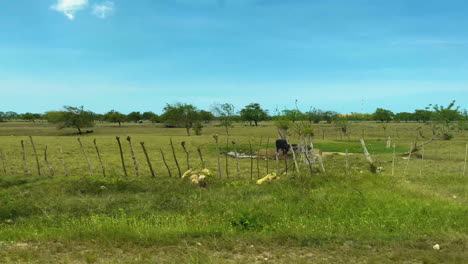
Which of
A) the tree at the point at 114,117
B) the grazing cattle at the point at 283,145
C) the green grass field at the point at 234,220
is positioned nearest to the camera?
the green grass field at the point at 234,220

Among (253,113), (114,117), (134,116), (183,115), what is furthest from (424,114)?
(134,116)

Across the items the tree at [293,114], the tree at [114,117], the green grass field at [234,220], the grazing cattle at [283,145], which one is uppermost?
the tree at [114,117]

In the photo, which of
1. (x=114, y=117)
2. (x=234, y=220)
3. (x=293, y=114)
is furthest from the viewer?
(x=114, y=117)

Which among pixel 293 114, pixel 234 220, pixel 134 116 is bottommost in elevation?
pixel 234 220

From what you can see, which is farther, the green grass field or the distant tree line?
the distant tree line

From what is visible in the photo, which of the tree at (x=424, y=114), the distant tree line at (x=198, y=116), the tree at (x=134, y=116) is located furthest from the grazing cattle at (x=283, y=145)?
the tree at (x=134, y=116)

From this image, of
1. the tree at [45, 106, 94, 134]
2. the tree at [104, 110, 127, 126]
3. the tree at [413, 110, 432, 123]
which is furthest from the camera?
the tree at [104, 110, 127, 126]

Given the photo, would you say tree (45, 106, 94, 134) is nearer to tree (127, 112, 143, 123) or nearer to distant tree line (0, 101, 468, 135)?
distant tree line (0, 101, 468, 135)

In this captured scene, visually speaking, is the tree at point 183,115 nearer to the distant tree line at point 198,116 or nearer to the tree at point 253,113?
the distant tree line at point 198,116

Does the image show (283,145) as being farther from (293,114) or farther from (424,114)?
(424,114)

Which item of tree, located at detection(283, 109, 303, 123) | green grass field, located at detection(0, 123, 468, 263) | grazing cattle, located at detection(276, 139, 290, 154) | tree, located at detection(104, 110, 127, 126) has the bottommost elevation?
green grass field, located at detection(0, 123, 468, 263)

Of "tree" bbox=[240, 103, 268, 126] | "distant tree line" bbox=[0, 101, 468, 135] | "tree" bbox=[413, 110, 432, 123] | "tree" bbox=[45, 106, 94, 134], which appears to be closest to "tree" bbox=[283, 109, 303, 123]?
"distant tree line" bbox=[0, 101, 468, 135]

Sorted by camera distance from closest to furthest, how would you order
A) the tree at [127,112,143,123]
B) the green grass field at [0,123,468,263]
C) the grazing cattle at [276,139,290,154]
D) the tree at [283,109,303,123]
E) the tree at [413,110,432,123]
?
the green grass field at [0,123,468,263] < the tree at [283,109,303,123] < the grazing cattle at [276,139,290,154] < the tree at [413,110,432,123] < the tree at [127,112,143,123]

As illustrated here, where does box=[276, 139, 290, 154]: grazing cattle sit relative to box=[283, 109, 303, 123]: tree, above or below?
below
